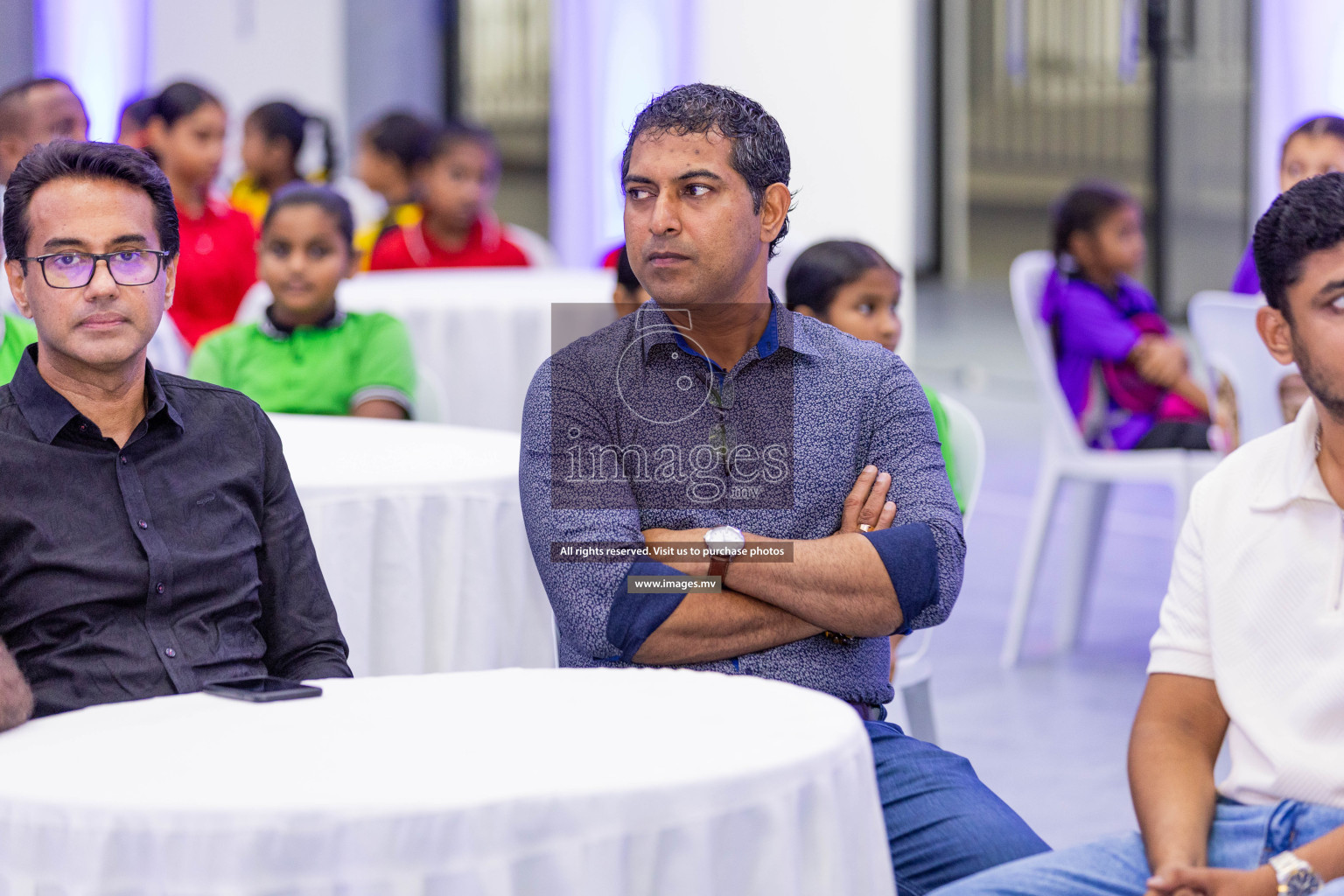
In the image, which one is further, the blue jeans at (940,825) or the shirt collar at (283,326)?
Answer: the shirt collar at (283,326)

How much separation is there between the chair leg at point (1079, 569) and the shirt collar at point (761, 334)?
2416 millimetres

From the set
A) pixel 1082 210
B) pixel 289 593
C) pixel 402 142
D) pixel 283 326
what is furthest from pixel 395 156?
pixel 289 593

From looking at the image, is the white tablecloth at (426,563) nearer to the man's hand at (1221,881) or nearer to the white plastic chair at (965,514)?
the white plastic chair at (965,514)

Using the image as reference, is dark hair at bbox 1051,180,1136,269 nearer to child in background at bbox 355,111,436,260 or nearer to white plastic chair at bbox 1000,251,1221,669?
white plastic chair at bbox 1000,251,1221,669

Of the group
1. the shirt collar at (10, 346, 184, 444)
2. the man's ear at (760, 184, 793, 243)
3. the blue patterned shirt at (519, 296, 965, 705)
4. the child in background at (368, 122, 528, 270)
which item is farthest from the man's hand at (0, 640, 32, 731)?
the child in background at (368, 122, 528, 270)

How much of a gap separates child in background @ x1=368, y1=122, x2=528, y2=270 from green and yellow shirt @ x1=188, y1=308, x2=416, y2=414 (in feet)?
6.05

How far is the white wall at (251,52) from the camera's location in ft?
30.2

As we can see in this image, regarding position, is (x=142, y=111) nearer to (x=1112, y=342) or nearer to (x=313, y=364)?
(x=313, y=364)

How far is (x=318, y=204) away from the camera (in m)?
3.92

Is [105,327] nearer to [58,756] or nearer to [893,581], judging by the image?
[58,756]

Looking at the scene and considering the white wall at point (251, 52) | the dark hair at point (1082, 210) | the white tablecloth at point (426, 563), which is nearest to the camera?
the white tablecloth at point (426, 563)

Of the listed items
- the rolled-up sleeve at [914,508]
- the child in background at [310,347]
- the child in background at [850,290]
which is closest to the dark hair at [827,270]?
the child in background at [850,290]

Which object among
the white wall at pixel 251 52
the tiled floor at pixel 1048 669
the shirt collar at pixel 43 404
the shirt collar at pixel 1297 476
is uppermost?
the white wall at pixel 251 52

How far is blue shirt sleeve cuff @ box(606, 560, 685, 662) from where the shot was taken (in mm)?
1820
